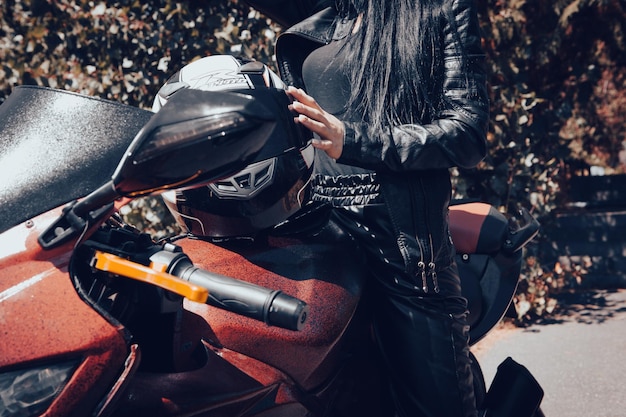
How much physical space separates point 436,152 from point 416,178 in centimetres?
11

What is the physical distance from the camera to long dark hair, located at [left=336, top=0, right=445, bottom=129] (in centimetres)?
176

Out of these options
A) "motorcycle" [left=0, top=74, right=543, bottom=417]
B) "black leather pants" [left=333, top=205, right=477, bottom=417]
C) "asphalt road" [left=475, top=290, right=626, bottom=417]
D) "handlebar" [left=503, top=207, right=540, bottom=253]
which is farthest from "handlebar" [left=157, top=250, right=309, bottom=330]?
"asphalt road" [left=475, top=290, right=626, bottom=417]

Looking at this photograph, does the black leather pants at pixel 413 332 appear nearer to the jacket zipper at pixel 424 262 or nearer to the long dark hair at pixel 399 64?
the jacket zipper at pixel 424 262

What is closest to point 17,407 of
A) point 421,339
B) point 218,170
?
point 218,170

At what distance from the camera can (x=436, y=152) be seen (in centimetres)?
166

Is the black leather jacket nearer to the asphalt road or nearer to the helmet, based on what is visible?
the helmet

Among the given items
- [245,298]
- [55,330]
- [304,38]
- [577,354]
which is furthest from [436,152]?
[577,354]

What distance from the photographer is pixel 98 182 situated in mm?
1265

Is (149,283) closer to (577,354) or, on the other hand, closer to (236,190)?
(236,190)

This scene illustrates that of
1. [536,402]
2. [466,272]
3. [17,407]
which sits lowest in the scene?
[536,402]

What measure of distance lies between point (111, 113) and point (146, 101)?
138 inches

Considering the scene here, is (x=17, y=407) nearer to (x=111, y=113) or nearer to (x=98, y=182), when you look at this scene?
(x=98, y=182)

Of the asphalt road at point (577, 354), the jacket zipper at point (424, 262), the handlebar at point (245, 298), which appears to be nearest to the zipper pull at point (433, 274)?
the jacket zipper at point (424, 262)

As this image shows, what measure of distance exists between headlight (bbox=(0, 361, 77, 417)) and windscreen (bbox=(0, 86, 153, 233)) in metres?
0.27
